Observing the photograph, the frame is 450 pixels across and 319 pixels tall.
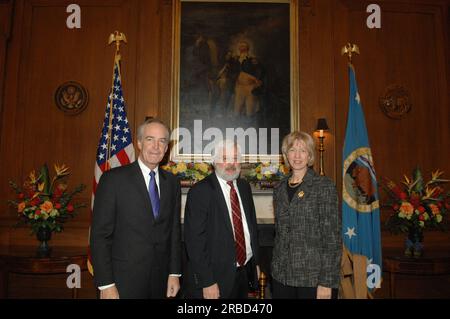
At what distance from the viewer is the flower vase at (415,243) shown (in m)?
4.05

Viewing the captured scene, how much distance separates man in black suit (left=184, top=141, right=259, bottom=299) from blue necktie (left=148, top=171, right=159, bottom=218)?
0.26 m

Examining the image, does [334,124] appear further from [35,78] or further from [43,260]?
[35,78]

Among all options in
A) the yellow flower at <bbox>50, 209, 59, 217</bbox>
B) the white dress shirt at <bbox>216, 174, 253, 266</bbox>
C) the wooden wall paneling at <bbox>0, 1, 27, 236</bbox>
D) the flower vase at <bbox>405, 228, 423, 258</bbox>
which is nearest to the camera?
the white dress shirt at <bbox>216, 174, 253, 266</bbox>

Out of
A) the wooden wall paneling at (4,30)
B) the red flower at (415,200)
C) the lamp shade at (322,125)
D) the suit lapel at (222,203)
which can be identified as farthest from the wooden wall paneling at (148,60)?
the red flower at (415,200)

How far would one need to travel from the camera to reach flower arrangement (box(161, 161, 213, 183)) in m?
4.47

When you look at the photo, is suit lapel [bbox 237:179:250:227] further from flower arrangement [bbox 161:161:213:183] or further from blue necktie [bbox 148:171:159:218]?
flower arrangement [bbox 161:161:213:183]

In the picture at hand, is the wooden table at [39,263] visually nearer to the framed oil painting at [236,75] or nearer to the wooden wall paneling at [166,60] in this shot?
the framed oil painting at [236,75]

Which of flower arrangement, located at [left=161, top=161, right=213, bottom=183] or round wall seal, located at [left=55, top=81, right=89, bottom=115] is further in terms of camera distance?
round wall seal, located at [left=55, top=81, right=89, bottom=115]

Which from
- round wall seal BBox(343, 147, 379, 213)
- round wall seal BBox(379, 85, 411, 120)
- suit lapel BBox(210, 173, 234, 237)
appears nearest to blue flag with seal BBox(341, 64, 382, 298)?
round wall seal BBox(343, 147, 379, 213)

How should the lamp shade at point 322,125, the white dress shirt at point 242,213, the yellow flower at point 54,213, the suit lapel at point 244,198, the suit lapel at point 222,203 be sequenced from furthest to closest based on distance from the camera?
the lamp shade at point 322,125
the yellow flower at point 54,213
the suit lapel at point 244,198
the white dress shirt at point 242,213
the suit lapel at point 222,203

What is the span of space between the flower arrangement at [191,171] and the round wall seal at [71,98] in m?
1.88

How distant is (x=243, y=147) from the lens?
16.3ft

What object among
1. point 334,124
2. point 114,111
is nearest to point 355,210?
point 334,124
